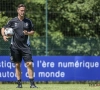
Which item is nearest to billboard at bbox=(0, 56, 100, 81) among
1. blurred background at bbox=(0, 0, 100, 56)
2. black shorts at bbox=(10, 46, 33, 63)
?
blurred background at bbox=(0, 0, 100, 56)

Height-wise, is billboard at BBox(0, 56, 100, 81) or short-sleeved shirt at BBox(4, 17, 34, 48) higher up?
short-sleeved shirt at BBox(4, 17, 34, 48)

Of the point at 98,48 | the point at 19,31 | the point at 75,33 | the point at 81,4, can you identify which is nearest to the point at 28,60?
the point at 19,31

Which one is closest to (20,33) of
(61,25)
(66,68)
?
(66,68)

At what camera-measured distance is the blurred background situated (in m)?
16.0

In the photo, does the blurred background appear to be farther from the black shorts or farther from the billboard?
the black shorts

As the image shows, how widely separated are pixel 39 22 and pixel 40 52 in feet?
5.35

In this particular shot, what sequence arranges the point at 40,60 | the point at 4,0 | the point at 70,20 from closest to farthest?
the point at 40,60 < the point at 4,0 < the point at 70,20

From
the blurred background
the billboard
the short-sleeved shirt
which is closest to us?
the short-sleeved shirt

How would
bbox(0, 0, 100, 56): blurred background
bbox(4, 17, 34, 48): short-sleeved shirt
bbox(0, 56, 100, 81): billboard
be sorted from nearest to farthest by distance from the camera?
bbox(4, 17, 34, 48): short-sleeved shirt, bbox(0, 56, 100, 81): billboard, bbox(0, 0, 100, 56): blurred background

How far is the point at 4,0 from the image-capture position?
16.7 meters

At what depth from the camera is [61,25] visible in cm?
1762

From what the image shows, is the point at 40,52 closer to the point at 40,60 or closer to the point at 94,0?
the point at 40,60

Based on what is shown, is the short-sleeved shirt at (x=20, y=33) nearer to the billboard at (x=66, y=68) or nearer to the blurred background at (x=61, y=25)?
the billboard at (x=66, y=68)

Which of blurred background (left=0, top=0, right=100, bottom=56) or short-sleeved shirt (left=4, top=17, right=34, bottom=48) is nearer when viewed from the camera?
short-sleeved shirt (left=4, top=17, right=34, bottom=48)
